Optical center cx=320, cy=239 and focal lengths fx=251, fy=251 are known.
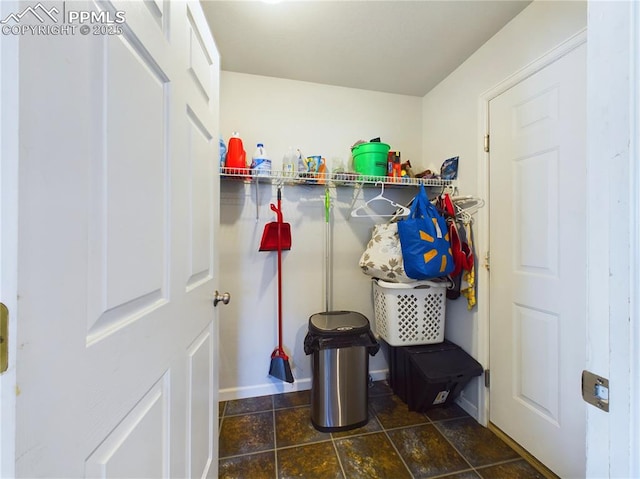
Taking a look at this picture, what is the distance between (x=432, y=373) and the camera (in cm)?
149

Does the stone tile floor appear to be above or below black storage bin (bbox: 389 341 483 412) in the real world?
below

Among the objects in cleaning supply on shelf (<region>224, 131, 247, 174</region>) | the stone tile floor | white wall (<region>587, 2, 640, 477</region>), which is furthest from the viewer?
cleaning supply on shelf (<region>224, 131, 247, 174</region>)

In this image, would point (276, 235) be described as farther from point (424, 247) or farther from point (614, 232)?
point (614, 232)

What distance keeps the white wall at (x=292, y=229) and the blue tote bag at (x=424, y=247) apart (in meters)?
0.58

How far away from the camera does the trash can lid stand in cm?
151

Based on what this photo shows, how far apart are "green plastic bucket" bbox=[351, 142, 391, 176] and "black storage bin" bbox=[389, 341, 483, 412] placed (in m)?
1.24

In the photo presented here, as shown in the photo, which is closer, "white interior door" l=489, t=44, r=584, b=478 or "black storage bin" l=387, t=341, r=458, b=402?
"white interior door" l=489, t=44, r=584, b=478

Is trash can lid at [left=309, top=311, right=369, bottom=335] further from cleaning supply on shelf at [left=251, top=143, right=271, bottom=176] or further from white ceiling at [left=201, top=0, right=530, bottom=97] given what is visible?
white ceiling at [left=201, top=0, right=530, bottom=97]

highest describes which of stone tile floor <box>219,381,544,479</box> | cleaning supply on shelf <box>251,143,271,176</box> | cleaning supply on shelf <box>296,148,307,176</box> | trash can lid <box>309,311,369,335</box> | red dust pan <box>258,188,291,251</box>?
cleaning supply on shelf <box>296,148,307,176</box>

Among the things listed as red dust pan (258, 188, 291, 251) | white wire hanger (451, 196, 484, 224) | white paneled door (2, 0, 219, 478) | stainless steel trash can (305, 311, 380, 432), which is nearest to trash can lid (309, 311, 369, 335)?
stainless steel trash can (305, 311, 380, 432)

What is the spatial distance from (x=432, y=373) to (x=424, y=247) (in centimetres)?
76

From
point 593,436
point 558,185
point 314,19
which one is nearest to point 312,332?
point 593,436

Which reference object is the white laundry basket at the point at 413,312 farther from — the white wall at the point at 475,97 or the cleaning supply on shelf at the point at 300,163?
the cleaning supply on shelf at the point at 300,163

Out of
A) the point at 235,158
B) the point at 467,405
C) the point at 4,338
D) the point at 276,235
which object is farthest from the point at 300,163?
the point at 467,405
